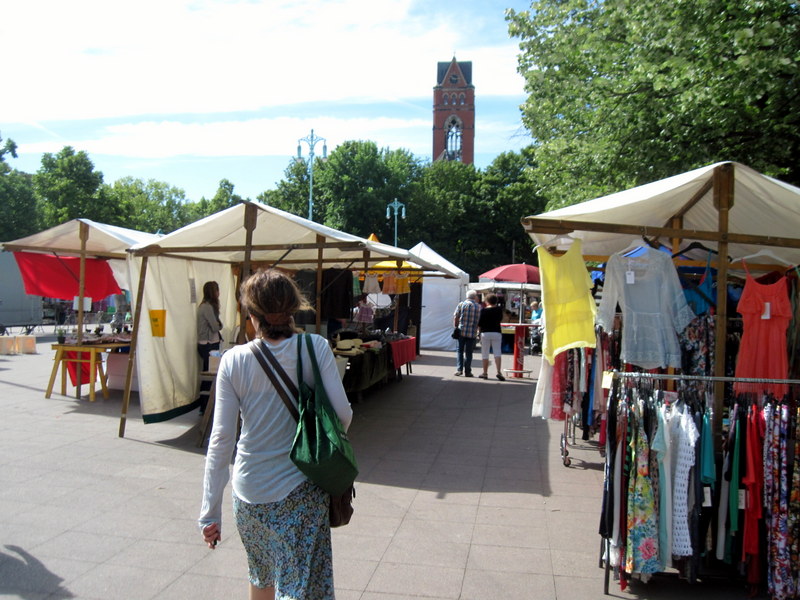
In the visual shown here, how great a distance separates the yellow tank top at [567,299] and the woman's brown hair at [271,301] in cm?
281

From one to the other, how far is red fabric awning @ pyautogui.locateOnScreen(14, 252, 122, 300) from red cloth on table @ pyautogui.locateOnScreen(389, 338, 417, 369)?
17.0 feet

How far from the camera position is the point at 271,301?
2541 millimetres

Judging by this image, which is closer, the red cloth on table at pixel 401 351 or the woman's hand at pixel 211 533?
the woman's hand at pixel 211 533

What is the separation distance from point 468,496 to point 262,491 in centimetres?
348

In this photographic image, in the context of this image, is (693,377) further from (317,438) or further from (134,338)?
(134,338)

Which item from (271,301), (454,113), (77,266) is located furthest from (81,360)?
(454,113)

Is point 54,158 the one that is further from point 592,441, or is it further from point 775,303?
point 775,303

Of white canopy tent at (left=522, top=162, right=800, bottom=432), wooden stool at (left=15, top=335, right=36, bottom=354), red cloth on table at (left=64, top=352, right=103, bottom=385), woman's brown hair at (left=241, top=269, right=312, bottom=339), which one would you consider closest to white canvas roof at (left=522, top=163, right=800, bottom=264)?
white canopy tent at (left=522, top=162, right=800, bottom=432)

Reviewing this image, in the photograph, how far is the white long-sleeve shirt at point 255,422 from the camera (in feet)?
8.20

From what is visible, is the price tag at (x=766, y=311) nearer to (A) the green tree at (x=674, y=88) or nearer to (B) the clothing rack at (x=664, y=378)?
(B) the clothing rack at (x=664, y=378)

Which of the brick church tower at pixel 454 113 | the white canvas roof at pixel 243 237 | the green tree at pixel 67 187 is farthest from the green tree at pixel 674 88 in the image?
the brick church tower at pixel 454 113

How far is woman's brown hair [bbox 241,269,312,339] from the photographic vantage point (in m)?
2.54

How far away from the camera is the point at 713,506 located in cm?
380

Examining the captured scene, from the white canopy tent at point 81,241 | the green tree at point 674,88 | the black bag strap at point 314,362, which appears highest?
the green tree at point 674,88
